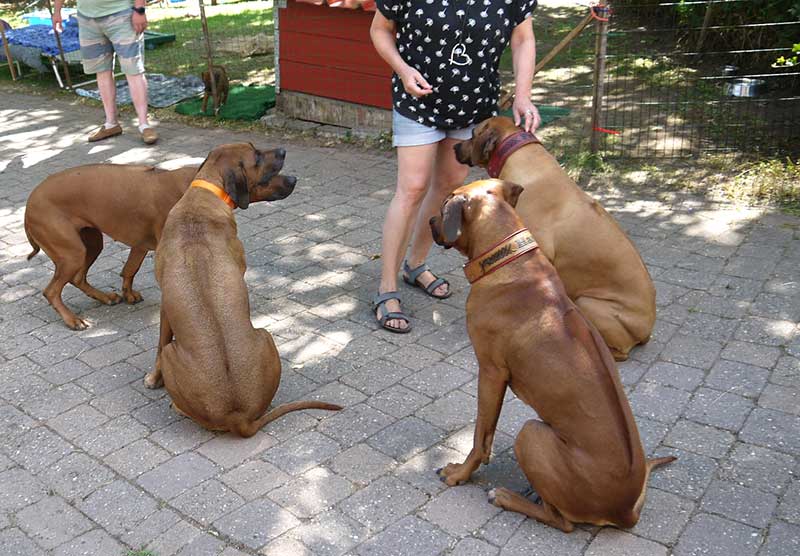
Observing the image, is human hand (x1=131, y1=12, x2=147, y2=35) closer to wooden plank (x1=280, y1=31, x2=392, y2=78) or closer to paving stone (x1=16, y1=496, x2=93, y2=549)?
wooden plank (x1=280, y1=31, x2=392, y2=78)

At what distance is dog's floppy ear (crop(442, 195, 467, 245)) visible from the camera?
353cm

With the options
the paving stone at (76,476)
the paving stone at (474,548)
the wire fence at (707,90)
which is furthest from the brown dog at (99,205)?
the wire fence at (707,90)

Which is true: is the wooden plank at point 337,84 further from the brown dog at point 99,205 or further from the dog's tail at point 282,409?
the dog's tail at point 282,409

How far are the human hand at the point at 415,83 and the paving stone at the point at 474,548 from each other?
8.13 ft

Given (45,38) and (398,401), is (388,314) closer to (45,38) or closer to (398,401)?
(398,401)

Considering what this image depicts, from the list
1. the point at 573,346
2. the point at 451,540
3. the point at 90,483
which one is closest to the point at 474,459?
the point at 451,540

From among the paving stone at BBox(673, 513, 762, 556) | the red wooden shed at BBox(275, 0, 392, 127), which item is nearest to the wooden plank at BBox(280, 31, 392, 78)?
the red wooden shed at BBox(275, 0, 392, 127)

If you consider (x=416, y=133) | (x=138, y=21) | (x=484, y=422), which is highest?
(x=138, y=21)

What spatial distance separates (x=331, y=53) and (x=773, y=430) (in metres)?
6.96

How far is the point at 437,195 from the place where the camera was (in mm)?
5473

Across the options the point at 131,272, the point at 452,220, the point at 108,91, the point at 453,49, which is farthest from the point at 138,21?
the point at 452,220

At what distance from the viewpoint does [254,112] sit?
1041 cm

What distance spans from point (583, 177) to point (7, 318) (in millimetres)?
5027

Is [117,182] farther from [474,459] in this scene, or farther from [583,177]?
[583,177]
